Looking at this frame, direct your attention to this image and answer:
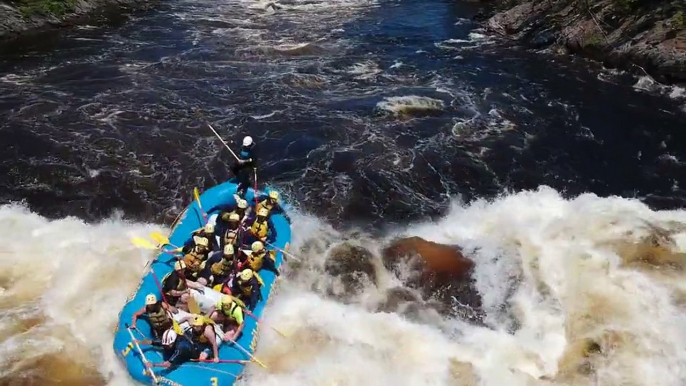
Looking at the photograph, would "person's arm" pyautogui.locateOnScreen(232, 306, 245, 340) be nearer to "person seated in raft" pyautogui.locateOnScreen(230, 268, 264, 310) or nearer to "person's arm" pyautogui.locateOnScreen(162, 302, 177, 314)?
"person seated in raft" pyautogui.locateOnScreen(230, 268, 264, 310)

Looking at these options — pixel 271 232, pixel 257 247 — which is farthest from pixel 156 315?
pixel 271 232

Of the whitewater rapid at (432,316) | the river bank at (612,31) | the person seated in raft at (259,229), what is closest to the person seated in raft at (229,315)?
the whitewater rapid at (432,316)

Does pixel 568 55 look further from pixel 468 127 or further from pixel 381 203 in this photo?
pixel 381 203

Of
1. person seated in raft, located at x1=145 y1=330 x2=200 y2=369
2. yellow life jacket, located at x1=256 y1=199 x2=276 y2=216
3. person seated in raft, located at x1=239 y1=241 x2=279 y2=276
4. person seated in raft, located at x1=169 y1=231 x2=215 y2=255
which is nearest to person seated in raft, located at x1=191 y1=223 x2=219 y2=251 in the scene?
person seated in raft, located at x1=169 y1=231 x2=215 y2=255

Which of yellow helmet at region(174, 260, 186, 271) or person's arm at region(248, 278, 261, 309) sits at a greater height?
yellow helmet at region(174, 260, 186, 271)

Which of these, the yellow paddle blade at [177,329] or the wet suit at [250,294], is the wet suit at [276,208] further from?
the yellow paddle blade at [177,329]
